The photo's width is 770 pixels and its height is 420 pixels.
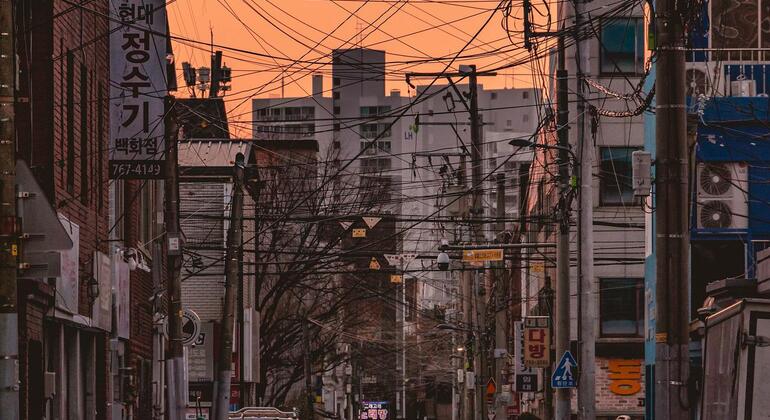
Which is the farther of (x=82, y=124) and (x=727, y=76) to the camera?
(x=727, y=76)

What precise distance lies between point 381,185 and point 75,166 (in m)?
36.1

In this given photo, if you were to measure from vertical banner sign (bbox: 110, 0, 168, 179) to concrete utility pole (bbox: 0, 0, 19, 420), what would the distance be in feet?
42.8

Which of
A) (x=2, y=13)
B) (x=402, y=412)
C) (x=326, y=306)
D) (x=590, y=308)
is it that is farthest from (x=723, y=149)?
(x=402, y=412)

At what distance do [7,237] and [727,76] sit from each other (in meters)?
21.8

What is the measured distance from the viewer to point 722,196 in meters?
31.0

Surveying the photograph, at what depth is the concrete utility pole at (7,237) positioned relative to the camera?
39.4 ft

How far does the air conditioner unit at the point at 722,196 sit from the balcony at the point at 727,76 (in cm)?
150

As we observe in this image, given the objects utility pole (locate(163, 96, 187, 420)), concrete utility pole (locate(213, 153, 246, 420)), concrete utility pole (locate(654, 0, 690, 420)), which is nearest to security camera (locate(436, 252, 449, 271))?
concrete utility pole (locate(213, 153, 246, 420))

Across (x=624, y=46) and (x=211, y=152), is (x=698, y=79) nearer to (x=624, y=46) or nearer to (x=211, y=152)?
(x=624, y=46)

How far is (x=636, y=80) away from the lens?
51.7m

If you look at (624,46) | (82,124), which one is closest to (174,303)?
(82,124)

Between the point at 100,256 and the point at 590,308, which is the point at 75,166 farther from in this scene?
the point at 590,308

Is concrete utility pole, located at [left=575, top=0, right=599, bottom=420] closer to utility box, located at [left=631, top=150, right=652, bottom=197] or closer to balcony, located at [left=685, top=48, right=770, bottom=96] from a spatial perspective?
balcony, located at [left=685, top=48, right=770, bottom=96]

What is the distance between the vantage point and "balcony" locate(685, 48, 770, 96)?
1226 inches
